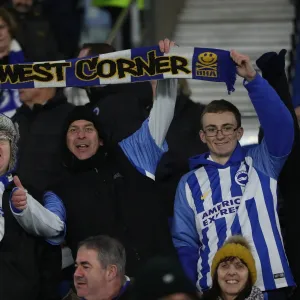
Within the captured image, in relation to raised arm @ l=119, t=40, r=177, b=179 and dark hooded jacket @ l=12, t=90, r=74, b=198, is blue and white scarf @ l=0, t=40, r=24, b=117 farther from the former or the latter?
raised arm @ l=119, t=40, r=177, b=179

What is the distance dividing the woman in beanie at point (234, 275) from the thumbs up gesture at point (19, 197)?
4.03ft

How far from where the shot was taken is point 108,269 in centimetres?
752

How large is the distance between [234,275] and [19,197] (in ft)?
4.52

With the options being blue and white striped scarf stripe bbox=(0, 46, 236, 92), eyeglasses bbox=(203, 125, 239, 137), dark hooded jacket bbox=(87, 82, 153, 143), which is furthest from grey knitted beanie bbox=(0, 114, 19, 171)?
eyeglasses bbox=(203, 125, 239, 137)

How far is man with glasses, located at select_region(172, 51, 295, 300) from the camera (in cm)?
813

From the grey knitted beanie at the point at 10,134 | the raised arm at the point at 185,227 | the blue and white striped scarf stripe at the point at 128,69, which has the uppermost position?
the blue and white striped scarf stripe at the point at 128,69

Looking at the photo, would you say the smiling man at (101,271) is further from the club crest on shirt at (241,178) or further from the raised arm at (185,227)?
the club crest on shirt at (241,178)

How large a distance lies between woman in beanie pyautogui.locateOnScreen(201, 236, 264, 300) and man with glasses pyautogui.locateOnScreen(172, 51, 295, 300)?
32 centimetres

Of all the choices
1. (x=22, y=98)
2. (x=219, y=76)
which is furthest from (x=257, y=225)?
(x=22, y=98)

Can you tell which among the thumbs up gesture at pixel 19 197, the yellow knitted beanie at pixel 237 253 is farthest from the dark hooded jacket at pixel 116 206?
the yellow knitted beanie at pixel 237 253

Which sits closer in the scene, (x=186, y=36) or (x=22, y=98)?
(x=22, y=98)

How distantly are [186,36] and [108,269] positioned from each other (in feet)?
23.9

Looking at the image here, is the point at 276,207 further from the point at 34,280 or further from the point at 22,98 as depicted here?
the point at 22,98

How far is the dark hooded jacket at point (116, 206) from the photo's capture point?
8375 millimetres
